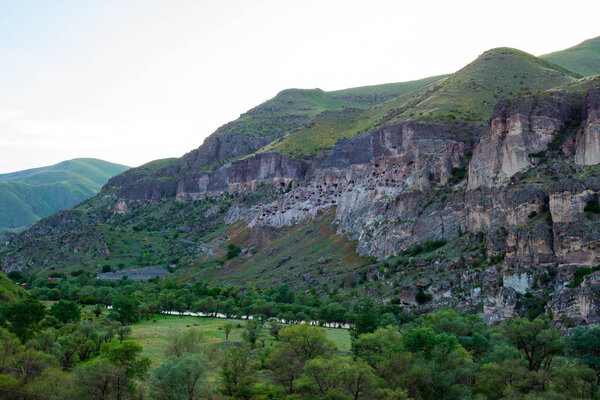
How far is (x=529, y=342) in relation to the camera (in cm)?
5231

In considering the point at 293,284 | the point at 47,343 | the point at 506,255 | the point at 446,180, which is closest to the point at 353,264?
the point at 293,284

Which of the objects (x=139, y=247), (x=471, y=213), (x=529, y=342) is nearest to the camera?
(x=529, y=342)

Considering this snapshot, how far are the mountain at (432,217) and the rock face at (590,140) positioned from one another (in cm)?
23

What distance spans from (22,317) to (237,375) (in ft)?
105

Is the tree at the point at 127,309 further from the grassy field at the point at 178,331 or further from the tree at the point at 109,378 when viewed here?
the tree at the point at 109,378

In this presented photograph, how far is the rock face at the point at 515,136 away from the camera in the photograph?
90.6 metres

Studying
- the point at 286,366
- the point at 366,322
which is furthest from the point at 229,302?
the point at 286,366

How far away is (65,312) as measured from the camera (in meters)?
78.8

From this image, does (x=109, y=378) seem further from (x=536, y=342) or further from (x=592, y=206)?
(x=592, y=206)

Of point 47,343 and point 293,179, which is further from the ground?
point 293,179

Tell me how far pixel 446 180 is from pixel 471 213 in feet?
70.2

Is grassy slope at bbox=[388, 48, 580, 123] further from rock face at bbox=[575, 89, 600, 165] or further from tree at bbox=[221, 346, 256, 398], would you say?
tree at bbox=[221, 346, 256, 398]

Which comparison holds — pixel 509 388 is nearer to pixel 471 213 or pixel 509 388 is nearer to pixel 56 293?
pixel 471 213

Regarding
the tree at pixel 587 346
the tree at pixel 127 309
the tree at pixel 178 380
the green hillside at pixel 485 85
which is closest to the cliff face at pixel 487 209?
the green hillside at pixel 485 85
